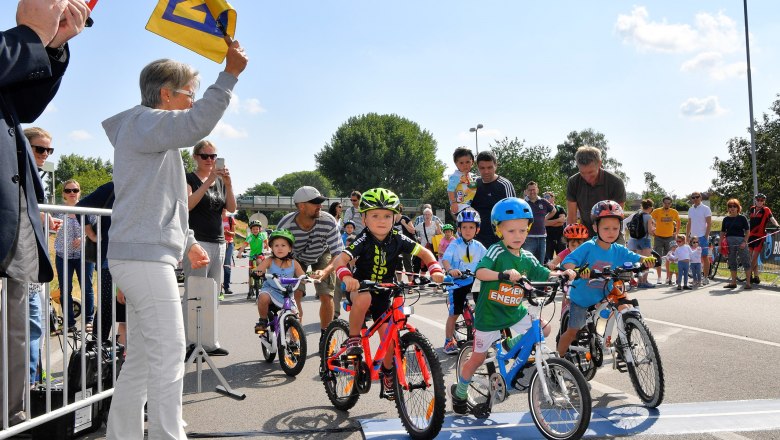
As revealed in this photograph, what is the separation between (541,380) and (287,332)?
10.8 ft

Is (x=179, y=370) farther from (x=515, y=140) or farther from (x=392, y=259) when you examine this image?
(x=515, y=140)

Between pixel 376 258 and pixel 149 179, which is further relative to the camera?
pixel 376 258

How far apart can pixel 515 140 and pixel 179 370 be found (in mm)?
61971

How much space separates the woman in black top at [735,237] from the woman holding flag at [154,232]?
13338mm

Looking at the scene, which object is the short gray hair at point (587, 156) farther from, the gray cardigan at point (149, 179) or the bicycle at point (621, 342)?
the gray cardigan at point (149, 179)

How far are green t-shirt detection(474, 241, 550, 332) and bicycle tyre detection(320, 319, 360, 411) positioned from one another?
113cm

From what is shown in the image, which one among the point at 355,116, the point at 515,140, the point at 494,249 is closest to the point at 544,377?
the point at 494,249

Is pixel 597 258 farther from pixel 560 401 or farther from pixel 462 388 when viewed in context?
pixel 560 401

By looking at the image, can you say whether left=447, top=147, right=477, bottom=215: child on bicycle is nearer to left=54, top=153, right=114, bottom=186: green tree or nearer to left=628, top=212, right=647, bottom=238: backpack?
left=628, top=212, right=647, bottom=238: backpack

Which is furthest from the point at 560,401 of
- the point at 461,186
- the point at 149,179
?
the point at 461,186

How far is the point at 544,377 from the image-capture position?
13.1ft

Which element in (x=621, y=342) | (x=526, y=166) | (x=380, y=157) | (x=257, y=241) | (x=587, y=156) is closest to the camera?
(x=621, y=342)

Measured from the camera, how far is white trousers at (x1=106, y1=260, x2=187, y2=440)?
320cm

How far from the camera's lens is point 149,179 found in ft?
10.8
